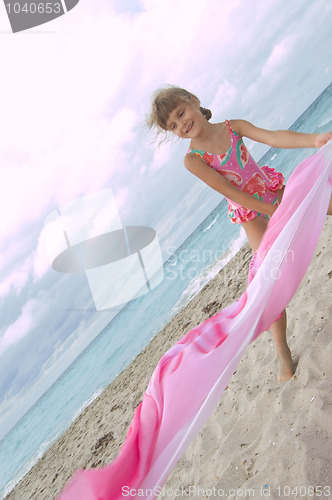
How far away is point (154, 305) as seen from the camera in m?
8.42

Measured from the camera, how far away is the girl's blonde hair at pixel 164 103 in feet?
5.00

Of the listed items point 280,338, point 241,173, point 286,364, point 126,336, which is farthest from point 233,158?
point 126,336

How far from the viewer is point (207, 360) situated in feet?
Result: 3.61

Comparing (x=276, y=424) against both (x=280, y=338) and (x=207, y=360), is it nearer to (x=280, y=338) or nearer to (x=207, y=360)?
(x=280, y=338)

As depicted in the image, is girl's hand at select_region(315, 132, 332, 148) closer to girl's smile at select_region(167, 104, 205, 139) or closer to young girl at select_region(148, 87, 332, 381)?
young girl at select_region(148, 87, 332, 381)

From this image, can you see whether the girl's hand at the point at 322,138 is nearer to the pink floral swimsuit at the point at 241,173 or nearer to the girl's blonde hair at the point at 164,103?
the pink floral swimsuit at the point at 241,173

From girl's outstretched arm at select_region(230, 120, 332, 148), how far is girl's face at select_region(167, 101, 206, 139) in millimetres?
170

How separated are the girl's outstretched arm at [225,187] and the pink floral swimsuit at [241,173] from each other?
39 mm

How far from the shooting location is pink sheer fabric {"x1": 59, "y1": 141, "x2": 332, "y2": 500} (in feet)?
3.08

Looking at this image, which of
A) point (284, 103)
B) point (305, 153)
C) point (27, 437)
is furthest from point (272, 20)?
point (27, 437)

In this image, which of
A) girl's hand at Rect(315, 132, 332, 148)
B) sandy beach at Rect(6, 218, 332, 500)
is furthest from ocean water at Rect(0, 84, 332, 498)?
girl's hand at Rect(315, 132, 332, 148)

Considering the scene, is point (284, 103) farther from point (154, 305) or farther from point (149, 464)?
point (149, 464)

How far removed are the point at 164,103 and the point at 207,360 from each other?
0.91 metres

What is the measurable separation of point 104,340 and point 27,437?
211cm
